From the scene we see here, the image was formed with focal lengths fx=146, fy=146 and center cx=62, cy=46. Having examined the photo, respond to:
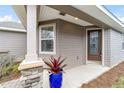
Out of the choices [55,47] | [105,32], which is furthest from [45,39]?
[105,32]

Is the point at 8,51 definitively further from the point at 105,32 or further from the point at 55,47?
the point at 105,32

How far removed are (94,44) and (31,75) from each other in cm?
740

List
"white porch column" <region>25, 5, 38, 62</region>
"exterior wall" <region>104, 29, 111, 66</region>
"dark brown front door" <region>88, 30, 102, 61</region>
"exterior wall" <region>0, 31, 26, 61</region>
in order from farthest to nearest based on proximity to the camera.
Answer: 1. "dark brown front door" <region>88, 30, 102, 61</region>
2. "exterior wall" <region>0, 31, 26, 61</region>
3. "exterior wall" <region>104, 29, 111, 66</region>
4. "white porch column" <region>25, 5, 38, 62</region>

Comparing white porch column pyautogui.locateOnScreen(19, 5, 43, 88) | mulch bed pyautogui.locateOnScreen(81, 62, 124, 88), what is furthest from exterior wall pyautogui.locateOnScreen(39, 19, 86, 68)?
white porch column pyautogui.locateOnScreen(19, 5, 43, 88)

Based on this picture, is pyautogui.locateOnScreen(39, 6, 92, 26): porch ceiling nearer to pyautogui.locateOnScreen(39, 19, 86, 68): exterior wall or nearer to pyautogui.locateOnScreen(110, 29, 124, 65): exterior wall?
pyautogui.locateOnScreen(39, 19, 86, 68): exterior wall

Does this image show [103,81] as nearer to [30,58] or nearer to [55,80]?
[55,80]

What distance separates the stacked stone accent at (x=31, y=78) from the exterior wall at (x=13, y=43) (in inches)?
206

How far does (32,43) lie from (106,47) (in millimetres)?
6183

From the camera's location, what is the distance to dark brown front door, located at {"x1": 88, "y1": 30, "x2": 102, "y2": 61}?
995 cm

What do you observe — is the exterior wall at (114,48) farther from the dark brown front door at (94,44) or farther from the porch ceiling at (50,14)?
the porch ceiling at (50,14)

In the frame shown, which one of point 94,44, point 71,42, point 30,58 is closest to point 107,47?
point 94,44

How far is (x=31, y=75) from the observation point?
343cm

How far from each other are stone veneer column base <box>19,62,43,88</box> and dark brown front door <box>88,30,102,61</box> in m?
6.91

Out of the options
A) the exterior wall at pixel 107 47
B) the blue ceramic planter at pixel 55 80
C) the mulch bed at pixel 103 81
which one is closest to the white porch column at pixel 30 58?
the blue ceramic planter at pixel 55 80
